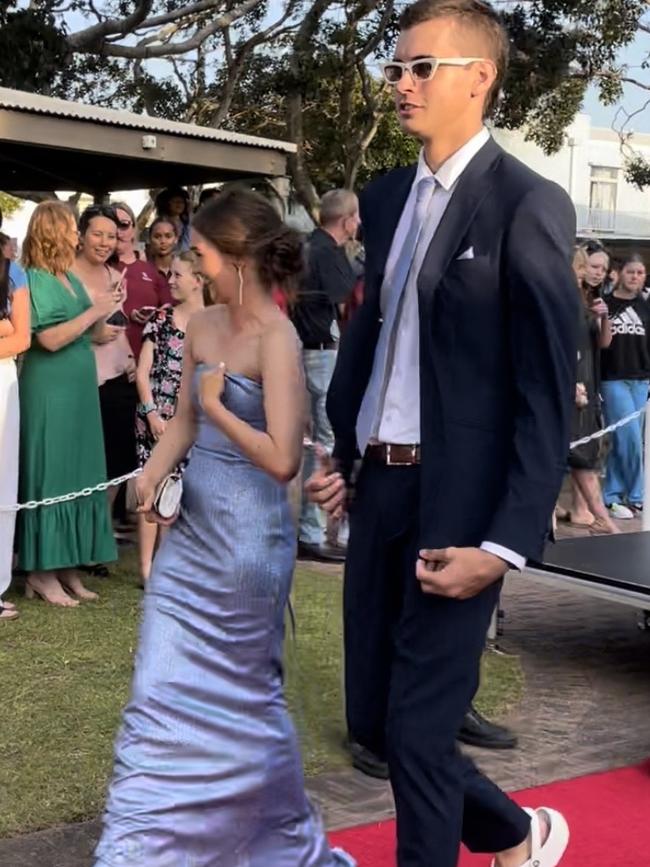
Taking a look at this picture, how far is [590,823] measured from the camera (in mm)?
4156

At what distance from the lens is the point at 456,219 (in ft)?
9.09

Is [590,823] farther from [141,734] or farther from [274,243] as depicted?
[274,243]

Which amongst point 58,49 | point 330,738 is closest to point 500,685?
point 330,738

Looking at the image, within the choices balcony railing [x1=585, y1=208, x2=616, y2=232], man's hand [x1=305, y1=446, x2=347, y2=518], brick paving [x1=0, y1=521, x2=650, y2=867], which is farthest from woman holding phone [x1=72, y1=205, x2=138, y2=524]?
balcony railing [x1=585, y1=208, x2=616, y2=232]

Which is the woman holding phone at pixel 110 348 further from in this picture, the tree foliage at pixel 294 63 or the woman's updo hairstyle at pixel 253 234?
the tree foliage at pixel 294 63

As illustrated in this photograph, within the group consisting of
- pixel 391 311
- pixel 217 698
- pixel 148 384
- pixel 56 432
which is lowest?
pixel 217 698

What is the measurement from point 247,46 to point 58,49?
5192mm

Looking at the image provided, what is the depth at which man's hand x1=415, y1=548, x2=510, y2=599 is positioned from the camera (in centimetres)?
266

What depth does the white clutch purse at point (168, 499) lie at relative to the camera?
11.5 ft

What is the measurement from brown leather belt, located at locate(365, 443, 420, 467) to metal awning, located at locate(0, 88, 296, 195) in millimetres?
6098

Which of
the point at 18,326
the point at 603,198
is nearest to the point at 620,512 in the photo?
the point at 18,326

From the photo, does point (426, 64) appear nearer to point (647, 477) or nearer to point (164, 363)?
point (164, 363)

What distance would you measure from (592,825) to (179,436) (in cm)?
185

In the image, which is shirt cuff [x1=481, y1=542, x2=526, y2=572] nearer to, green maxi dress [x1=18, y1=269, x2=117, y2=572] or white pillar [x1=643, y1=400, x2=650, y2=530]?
green maxi dress [x1=18, y1=269, x2=117, y2=572]
